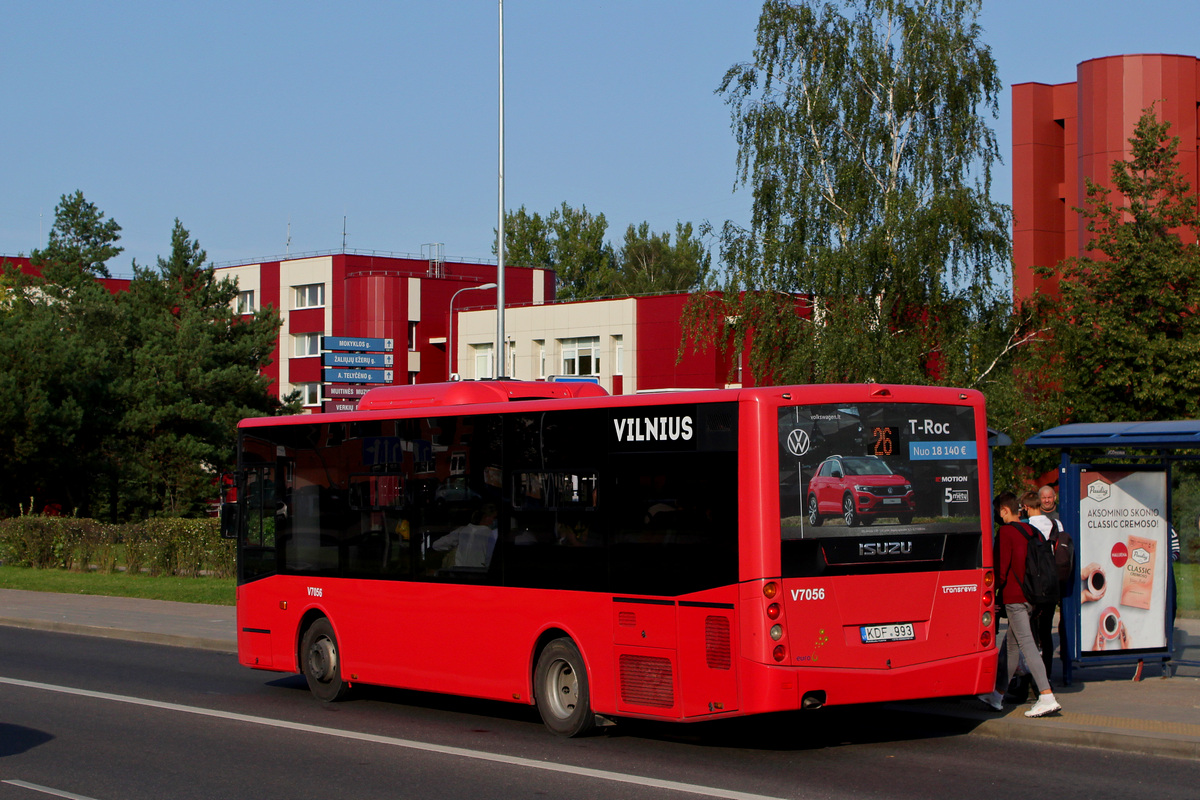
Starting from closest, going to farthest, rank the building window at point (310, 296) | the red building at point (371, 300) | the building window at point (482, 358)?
the building window at point (482, 358) → the red building at point (371, 300) → the building window at point (310, 296)

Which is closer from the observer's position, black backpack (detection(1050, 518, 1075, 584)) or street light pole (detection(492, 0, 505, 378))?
black backpack (detection(1050, 518, 1075, 584))

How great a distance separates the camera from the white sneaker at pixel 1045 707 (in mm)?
10625

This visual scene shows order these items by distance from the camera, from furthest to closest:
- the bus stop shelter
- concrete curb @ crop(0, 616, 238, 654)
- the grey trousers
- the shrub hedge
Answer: the shrub hedge, concrete curb @ crop(0, 616, 238, 654), the bus stop shelter, the grey trousers

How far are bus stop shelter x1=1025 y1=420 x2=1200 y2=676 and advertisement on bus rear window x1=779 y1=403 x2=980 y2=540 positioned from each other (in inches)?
82.8

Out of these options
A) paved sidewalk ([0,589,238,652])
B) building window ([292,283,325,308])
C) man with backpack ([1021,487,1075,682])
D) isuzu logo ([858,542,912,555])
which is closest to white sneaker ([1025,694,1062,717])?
man with backpack ([1021,487,1075,682])

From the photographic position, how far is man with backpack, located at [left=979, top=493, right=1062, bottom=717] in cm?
1077

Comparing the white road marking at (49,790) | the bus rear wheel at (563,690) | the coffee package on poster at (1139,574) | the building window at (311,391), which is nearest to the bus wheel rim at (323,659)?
the bus rear wheel at (563,690)

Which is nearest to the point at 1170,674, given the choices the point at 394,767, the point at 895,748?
the point at 895,748

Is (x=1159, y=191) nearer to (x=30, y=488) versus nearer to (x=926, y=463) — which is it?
(x=926, y=463)

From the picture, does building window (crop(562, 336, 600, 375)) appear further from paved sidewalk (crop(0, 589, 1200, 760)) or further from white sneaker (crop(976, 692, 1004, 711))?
white sneaker (crop(976, 692, 1004, 711))

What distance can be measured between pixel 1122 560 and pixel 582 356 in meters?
54.0

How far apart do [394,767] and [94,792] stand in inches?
78.1

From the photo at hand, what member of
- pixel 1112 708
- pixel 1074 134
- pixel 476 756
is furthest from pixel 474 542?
pixel 1074 134

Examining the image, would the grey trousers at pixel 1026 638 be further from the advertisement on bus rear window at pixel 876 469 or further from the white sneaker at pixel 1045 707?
the advertisement on bus rear window at pixel 876 469
